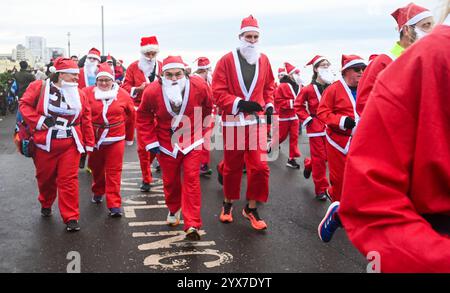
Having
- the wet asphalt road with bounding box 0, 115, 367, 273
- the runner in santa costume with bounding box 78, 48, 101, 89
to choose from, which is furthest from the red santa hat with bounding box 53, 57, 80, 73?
the runner in santa costume with bounding box 78, 48, 101, 89

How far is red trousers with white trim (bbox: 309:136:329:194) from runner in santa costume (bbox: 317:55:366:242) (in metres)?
1.40

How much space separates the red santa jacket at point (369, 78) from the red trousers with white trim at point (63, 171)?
3.56 metres

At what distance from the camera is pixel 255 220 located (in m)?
5.75

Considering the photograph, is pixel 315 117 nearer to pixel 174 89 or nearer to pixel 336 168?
pixel 336 168

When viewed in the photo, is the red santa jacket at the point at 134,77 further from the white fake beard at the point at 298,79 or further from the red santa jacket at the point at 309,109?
the white fake beard at the point at 298,79

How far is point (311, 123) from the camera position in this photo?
7.69 metres

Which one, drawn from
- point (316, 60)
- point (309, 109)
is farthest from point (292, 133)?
point (316, 60)

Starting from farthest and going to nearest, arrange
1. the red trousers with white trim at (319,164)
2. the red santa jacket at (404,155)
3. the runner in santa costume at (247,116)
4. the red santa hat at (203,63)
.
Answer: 1. the red santa hat at (203,63)
2. the red trousers with white trim at (319,164)
3. the runner in santa costume at (247,116)
4. the red santa jacket at (404,155)

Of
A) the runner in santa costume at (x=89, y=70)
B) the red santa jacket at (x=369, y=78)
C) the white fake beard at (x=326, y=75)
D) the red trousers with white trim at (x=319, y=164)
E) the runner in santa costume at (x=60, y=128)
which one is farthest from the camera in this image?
the runner in santa costume at (x=89, y=70)

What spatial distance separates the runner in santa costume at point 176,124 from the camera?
216 inches

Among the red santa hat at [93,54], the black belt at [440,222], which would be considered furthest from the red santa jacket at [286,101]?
the black belt at [440,222]

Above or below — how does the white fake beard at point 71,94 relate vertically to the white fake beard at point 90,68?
below
